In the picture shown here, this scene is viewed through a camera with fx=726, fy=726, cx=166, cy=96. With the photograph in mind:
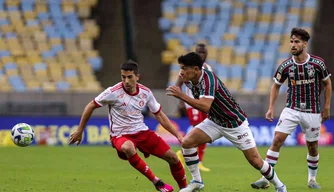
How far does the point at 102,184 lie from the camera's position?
11.1 meters

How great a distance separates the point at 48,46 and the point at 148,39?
12.7 feet

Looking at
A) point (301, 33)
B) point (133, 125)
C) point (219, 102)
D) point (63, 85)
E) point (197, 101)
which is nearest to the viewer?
point (197, 101)

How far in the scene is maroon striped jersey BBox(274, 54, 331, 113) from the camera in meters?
10.6

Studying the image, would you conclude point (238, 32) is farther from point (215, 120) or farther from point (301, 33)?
point (215, 120)

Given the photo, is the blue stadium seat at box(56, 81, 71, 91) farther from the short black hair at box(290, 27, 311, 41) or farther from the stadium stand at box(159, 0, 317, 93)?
the short black hair at box(290, 27, 311, 41)

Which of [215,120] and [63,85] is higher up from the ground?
[215,120]

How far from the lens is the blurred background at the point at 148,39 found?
Result: 1020 inches

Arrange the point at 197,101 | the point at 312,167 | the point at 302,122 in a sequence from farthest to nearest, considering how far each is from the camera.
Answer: the point at 312,167 < the point at 302,122 < the point at 197,101

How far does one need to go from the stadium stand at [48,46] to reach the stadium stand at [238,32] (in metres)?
2.96

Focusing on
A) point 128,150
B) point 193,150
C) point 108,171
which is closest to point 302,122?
point 193,150

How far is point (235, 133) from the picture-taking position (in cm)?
936

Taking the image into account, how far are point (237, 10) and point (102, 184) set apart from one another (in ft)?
62.0

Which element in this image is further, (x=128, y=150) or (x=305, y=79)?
(x=305, y=79)

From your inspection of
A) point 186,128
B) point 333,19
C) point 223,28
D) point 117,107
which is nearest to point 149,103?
point 117,107
